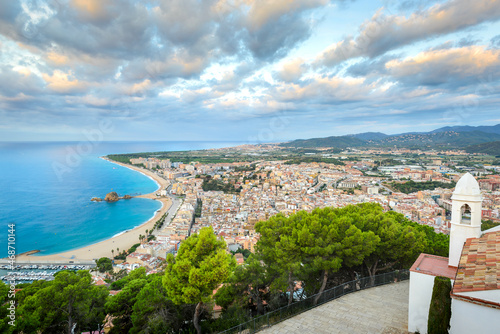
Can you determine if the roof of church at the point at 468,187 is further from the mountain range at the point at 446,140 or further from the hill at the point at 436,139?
the hill at the point at 436,139

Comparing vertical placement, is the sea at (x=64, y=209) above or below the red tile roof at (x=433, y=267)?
below

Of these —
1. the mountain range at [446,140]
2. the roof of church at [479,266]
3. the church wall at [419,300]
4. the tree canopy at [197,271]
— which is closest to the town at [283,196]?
the tree canopy at [197,271]

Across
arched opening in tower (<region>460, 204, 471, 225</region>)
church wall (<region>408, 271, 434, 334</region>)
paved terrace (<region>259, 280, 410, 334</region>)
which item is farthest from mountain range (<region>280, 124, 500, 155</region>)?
church wall (<region>408, 271, 434, 334</region>)

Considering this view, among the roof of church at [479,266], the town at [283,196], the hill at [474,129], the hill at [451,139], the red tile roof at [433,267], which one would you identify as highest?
the hill at [474,129]

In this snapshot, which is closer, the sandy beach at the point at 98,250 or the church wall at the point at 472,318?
the church wall at the point at 472,318

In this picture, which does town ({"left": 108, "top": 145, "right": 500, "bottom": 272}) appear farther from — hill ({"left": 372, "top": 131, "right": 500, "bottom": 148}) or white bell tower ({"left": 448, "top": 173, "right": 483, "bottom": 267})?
hill ({"left": 372, "top": 131, "right": 500, "bottom": 148})

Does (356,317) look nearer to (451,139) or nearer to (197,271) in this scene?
(197,271)

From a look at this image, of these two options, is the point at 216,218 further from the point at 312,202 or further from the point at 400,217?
the point at 400,217

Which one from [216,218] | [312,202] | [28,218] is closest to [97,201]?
[28,218]
